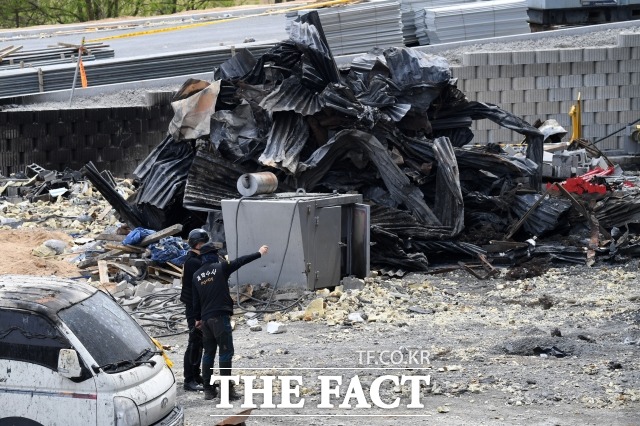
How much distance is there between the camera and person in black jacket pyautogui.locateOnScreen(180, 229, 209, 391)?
1111 centimetres

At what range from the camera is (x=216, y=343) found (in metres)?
10.7

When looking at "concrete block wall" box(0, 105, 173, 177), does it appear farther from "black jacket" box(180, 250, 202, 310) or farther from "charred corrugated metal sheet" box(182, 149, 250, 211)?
"black jacket" box(180, 250, 202, 310)

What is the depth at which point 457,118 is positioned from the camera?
2080 centimetres

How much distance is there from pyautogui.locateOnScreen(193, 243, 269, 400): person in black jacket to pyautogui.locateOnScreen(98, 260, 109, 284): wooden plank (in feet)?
18.9

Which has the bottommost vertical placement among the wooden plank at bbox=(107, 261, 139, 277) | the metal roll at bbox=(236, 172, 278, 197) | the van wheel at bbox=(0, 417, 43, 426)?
the wooden plank at bbox=(107, 261, 139, 277)

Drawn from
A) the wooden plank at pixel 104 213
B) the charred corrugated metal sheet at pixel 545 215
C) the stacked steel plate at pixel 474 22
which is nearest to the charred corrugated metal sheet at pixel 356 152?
the charred corrugated metal sheet at pixel 545 215

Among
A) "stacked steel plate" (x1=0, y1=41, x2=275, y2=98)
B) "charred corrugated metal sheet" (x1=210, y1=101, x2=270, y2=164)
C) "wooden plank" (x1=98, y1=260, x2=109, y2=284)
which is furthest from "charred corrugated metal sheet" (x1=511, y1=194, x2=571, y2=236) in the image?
"stacked steel plate" (x1=0, y1=41, x2=275, y2=98)

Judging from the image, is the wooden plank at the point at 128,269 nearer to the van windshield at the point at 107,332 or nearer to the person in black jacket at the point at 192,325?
the person in black jacket at the point at 192,325

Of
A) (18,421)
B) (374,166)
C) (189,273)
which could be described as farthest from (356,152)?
(18,421)

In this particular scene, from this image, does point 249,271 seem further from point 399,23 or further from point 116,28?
point 116,28

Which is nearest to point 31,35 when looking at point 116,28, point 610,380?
point 116,28

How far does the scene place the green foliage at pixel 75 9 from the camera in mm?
55969

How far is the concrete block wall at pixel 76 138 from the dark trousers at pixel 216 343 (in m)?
15.3

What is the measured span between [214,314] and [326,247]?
5.28 meters
